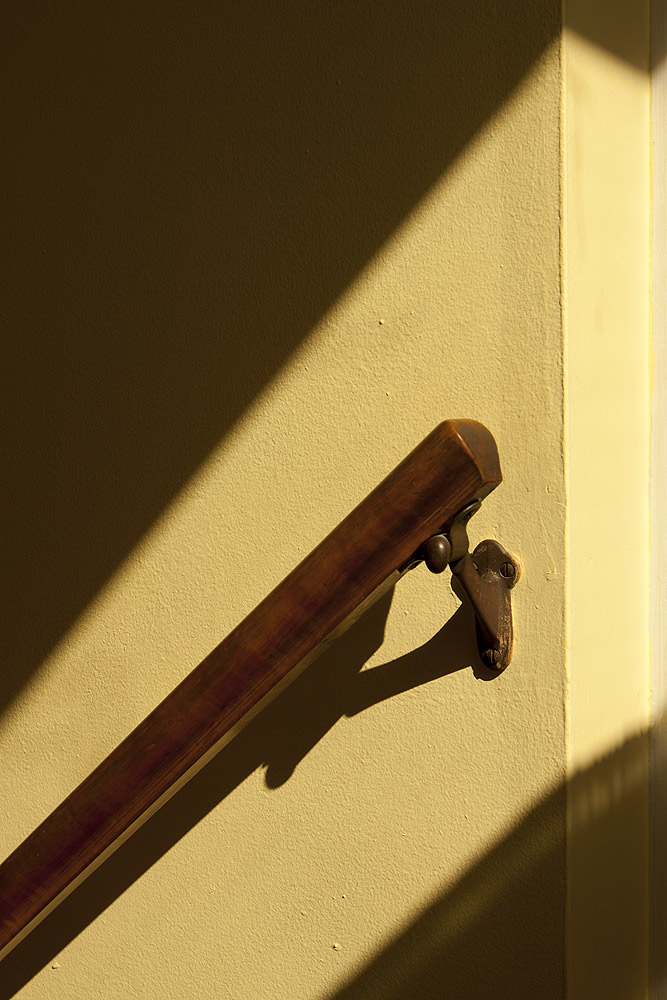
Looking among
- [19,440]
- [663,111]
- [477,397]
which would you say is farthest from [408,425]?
[19,440]

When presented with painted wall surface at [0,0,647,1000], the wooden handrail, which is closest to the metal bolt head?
the wooden handrail

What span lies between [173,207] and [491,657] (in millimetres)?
587

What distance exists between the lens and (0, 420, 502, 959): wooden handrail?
26.7 inches

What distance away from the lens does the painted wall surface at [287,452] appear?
0.77m

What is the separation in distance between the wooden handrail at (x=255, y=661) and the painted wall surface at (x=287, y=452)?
12 cm

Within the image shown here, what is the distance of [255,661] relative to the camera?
2.44 feet

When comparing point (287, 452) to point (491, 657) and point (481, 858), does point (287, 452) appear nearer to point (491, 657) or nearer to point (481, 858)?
point (491, 657)

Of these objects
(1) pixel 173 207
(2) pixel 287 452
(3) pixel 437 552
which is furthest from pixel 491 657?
(1) pixel 173 207

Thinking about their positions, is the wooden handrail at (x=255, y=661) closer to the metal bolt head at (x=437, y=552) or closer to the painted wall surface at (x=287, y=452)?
the metal bolt head at (x=437, y=552)

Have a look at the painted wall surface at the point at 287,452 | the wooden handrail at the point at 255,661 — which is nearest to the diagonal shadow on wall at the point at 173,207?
the painted wall surface at the point at 287,452

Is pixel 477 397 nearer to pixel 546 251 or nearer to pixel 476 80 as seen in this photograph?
pixel 546 251

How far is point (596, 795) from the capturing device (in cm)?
79

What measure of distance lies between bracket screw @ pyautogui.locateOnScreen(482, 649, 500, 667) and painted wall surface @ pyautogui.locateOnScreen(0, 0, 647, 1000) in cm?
2

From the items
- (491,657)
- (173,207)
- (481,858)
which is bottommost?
(481,858)
